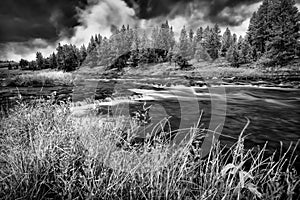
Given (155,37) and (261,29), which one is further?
(155,37)

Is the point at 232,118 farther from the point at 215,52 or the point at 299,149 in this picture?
the point at 215,52

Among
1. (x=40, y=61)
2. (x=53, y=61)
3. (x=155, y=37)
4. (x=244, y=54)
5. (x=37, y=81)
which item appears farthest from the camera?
(x=40, y=61)

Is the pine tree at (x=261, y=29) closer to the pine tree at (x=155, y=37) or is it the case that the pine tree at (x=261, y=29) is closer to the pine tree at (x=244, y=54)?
the pine tree at (x=244, y=54)

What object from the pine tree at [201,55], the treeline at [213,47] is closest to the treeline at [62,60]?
the treeline at [213,47]

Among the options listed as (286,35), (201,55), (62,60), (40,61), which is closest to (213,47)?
(201,55)

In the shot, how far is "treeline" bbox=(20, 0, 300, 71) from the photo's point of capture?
3581 cm

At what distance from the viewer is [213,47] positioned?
66.4 meters

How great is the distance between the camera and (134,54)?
205 ft

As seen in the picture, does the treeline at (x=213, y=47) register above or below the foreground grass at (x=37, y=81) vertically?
above

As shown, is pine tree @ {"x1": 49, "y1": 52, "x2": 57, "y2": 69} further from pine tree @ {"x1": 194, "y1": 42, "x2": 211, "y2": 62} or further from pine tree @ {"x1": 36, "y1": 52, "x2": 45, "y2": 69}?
pine tree @ {"x1": 194, "y1": 42, "x2": 211, "y2": 62}

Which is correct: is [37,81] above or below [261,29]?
below

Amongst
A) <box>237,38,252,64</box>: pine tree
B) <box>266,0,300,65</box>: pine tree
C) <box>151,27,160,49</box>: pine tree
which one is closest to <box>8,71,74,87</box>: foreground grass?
<box>266,0,300,65</box>: pine tree

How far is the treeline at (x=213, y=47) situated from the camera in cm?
3581

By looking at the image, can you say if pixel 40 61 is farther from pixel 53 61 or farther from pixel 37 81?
pixel 37 81
